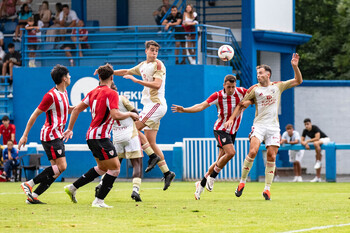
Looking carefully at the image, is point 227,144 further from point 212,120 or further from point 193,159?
point 212,120

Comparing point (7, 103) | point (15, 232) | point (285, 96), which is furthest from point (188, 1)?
point (15, 232)

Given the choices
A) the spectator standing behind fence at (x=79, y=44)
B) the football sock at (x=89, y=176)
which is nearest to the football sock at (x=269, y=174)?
the football sock at (x=89, y=176)

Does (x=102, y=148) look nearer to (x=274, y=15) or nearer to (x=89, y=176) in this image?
(x=89, y=176)

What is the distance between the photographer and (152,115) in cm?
1423

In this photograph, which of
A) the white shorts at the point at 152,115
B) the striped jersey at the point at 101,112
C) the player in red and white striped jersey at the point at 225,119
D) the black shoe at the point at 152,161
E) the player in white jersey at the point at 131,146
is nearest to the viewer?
the striped jersey at the point at 101,112

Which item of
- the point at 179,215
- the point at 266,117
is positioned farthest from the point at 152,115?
the point at 179,215

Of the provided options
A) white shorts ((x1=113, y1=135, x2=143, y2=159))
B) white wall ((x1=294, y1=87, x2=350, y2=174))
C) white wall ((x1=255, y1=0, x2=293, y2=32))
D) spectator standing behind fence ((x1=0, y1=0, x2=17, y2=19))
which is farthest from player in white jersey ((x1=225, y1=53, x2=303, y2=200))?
spectator standing behind fence ((x1=0, y1=0, x2=17, y2=19))

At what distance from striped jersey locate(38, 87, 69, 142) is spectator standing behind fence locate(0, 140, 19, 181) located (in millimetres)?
10485

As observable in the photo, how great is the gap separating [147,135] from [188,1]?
14.7 meters

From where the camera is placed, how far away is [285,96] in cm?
2791

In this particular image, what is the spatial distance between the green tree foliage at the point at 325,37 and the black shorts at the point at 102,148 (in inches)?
985

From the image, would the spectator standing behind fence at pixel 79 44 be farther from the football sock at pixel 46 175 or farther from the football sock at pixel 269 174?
the football sock at pixel 46 175

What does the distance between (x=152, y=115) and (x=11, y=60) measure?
502 inches

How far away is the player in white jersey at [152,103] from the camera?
13.8 meters
